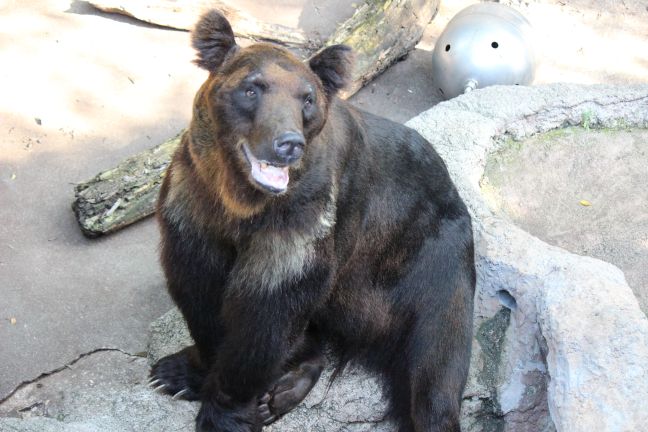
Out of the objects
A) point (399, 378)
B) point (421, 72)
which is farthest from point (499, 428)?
point (421, 72)

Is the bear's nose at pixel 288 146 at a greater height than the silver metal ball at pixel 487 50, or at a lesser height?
greater

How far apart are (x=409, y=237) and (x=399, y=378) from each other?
38.0 inches

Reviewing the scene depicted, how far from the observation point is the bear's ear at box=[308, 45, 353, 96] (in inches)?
197

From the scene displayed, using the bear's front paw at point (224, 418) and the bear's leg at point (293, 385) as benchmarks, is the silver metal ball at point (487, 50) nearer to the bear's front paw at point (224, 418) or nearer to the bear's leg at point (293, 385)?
the bear's leg at point (293, 385)

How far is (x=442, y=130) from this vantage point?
738cm

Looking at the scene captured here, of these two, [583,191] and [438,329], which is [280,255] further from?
[583,191]

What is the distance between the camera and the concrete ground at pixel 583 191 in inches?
297

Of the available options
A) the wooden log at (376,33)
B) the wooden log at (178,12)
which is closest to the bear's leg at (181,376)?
the wooden log at (376,33)

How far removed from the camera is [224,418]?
562cm

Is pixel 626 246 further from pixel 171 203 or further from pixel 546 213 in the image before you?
pixel 171 203

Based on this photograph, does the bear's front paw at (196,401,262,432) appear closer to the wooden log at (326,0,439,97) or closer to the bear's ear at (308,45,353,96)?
the bear's ear at (308,45,353,96)

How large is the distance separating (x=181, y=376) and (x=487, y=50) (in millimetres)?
5049

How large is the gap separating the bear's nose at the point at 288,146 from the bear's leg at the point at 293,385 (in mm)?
1887

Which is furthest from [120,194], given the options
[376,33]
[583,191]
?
[583,191]
